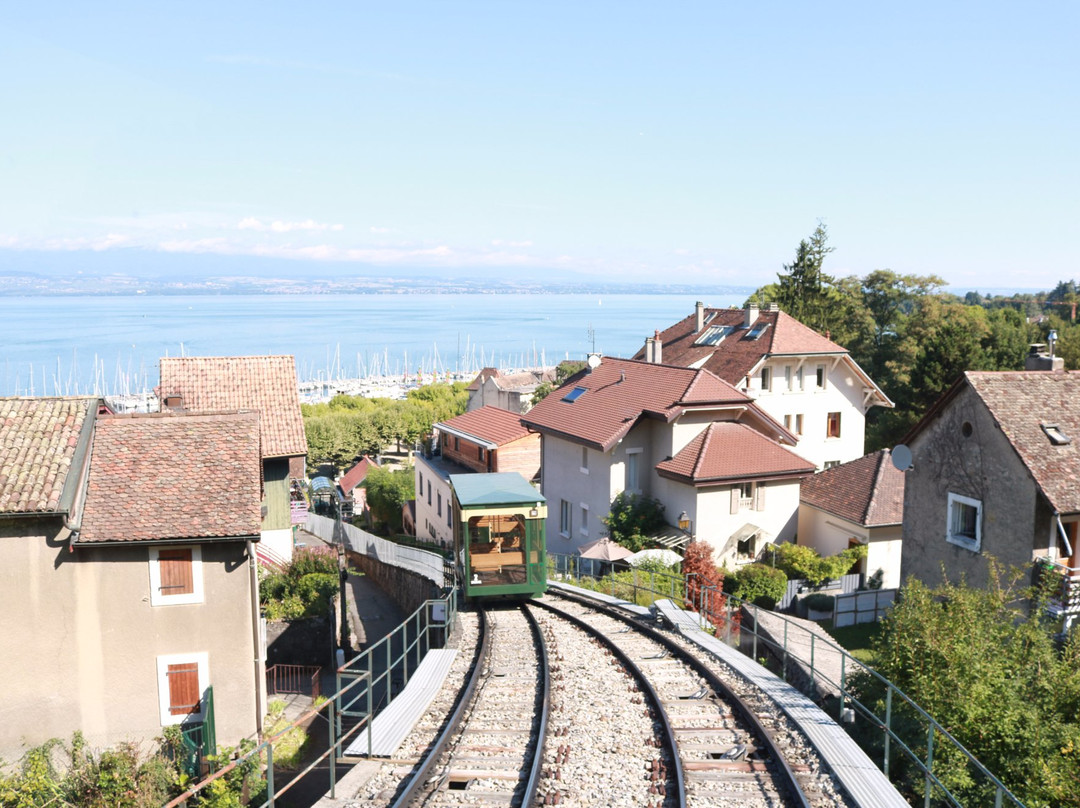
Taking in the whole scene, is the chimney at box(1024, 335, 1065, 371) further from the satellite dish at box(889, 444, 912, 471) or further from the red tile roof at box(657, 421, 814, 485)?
the red tile roof at box(657, 421, 814, 485)

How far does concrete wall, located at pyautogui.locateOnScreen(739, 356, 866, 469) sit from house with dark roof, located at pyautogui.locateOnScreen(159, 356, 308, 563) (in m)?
21.7

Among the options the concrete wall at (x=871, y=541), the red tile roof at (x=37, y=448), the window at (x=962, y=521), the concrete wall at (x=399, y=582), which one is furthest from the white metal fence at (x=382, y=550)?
the concrete wall at (x=871, y=541)

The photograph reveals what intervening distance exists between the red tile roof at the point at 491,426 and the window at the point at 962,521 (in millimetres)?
20693

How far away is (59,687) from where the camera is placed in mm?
16594

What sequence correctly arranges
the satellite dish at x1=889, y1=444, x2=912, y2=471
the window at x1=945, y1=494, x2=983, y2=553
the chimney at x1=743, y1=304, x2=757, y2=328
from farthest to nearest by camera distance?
1. the chimney at x1=743, y1=304, x2=757, y2=328
2. the satellite dish at x1=889, y1=444, x2=912, y2=471
3. the window at x1=945, y1=494, x2=983, y2=553

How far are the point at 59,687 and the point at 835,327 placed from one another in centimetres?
5931

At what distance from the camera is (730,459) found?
3080 centimetres

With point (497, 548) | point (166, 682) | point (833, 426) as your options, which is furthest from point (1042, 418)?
point (833, 426)

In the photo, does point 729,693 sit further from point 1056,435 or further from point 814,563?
point 814,563

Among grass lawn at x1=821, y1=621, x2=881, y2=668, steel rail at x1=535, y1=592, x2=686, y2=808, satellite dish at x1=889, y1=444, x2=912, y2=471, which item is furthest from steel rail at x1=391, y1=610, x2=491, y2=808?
grass lawn at x1=821, y1=621, x2=881, y2=668

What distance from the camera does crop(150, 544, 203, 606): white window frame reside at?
17156 millimetres

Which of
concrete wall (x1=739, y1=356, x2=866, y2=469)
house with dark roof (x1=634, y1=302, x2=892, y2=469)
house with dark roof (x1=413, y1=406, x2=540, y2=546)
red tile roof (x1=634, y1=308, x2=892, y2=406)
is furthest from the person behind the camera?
concrete wall (x1=739, y1=356, x2=866, y2=469)

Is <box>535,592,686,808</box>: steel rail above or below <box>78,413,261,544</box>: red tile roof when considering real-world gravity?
below

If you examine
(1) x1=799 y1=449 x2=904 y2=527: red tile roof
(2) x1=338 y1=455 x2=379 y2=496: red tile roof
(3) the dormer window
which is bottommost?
(2) x1=338 y1=455 x2=379 y2=496: red tile roof
